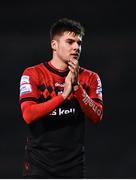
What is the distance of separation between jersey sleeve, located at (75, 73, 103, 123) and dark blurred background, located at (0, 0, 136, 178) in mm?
3967

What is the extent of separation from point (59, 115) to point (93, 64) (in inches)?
203

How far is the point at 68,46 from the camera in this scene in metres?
4.84

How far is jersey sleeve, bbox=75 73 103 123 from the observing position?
4.69 metres

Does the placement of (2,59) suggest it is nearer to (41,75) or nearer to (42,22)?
(42,22)

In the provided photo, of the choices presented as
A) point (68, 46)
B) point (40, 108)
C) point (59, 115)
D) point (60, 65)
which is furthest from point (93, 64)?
point (40, 108)

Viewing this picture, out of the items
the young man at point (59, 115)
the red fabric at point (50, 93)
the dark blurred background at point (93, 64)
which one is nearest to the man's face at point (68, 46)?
the young man at point (59, 115)

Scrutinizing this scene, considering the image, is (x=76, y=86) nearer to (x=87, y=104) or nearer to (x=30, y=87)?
(x=87, y=104)

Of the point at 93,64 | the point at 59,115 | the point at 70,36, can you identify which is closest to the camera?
the point at 59,115

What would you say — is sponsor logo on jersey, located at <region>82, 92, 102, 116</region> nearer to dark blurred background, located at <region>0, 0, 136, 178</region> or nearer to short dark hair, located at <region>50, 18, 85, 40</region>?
short dark hair, located at <region>50, 18, 85, 40</region>

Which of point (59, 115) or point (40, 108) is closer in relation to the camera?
point (40, 108)

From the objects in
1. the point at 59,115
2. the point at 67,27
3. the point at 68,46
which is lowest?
the point at 59,115

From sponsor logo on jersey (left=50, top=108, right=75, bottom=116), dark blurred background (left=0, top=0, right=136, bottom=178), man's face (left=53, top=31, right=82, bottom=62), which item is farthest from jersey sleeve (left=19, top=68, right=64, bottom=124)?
dark blurred background (left=0, top=0, right=136, bottom=178)

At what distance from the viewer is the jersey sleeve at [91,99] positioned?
4688mm

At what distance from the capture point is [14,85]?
31.6ft
